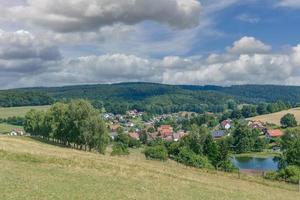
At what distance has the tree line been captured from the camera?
4227 inches

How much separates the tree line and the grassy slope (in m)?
53.7

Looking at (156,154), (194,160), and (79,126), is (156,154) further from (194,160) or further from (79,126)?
(79,126)

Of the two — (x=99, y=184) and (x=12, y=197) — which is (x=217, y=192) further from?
(x=12, y=197)

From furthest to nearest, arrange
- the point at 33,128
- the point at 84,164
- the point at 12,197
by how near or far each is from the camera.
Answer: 1. the point at 33,128
2. the point at 84,164
3. the point at 12,197

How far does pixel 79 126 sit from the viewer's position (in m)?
108

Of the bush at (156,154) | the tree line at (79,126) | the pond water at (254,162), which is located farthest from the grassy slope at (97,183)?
the pond water at (254,162)

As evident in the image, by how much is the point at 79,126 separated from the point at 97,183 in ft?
226

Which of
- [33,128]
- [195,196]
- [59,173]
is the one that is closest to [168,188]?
[195,196]

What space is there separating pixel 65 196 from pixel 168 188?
1437 centimetres

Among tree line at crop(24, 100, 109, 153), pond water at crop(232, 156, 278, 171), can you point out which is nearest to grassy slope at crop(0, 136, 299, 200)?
tree line at crop(24, 100, 109, 153)

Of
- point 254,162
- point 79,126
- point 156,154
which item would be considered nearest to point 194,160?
point 156,154

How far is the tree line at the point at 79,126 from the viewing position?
107m

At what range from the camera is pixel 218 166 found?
415 ft

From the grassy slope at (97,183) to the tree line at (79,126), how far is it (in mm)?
53689
